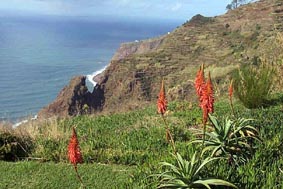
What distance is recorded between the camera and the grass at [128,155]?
4.58 metres

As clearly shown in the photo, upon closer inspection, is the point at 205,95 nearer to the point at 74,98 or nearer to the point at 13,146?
the point at 13,146

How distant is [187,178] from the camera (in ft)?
13.5

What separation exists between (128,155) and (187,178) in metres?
2.47

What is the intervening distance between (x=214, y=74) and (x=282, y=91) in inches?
1292

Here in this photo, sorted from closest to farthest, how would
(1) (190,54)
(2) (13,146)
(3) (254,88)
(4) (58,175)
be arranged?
1. (4) (58,175)
2. (2) (13,146)
3. (3) (254,88)
4. (1) (190,54)

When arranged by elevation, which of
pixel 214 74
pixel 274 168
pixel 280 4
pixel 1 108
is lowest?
pixel 1 108

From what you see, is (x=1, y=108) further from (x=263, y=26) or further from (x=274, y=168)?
(x=274, y=168)

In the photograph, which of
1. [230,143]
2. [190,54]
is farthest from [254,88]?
[190,54]

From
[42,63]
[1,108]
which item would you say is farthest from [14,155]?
[42,63]

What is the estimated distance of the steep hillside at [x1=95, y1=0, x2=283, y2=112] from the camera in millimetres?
54472

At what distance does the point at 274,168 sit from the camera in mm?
4562

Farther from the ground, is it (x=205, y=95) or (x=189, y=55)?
(x=205, y=95)

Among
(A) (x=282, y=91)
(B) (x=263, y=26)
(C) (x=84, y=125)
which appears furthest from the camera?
(B) (x=263, y=26)

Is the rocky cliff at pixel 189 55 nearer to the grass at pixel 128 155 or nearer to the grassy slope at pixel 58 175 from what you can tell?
the grass at pixel 128 155
